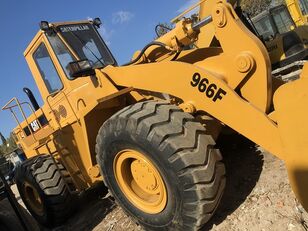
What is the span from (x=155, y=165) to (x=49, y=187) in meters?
2.73

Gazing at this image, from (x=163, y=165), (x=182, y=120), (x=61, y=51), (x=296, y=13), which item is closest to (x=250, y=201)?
(x=163, y=165)

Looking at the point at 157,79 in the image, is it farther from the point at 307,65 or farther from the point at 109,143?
the point at 307,65

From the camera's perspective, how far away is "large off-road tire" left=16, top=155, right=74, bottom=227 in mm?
6168

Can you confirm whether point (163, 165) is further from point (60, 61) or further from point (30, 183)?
point (30, 183)

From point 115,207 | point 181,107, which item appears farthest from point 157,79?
point 115,207

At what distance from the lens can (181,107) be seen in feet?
13.8

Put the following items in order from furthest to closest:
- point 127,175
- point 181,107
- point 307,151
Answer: point 127,175 → point 181,107 → point 307,151

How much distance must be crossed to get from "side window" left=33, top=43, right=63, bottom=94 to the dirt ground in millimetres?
2097

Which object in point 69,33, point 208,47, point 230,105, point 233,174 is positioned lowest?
point 233,174

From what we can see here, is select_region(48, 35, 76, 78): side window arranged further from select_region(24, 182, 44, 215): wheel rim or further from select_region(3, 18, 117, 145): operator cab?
select_region(24, 182, 44, 215): wheel rim

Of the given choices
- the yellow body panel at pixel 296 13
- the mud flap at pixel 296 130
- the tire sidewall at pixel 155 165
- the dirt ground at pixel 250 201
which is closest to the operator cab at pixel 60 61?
the tire sidewall at pixel 155 165

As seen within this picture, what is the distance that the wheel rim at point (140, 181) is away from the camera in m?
4.20

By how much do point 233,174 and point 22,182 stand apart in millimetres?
3787

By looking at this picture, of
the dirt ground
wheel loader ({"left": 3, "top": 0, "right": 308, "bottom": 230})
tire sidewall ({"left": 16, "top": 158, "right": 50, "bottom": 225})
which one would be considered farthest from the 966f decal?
tire sidewall ({"left": 16, "top": 158, "right": 50, "bottom": 225})
